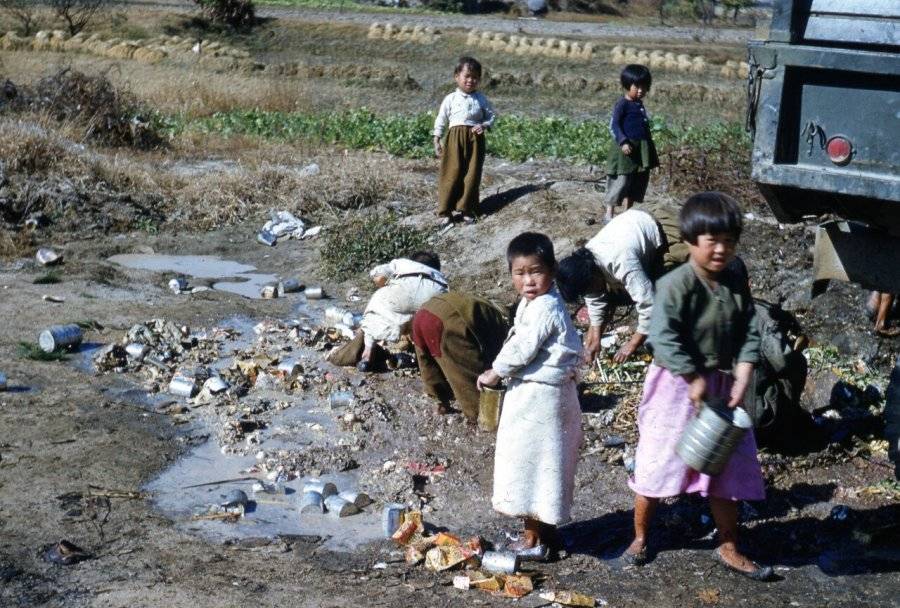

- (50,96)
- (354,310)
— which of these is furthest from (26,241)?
(50,96)

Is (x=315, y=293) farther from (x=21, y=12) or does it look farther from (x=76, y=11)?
(x=21, y=12)

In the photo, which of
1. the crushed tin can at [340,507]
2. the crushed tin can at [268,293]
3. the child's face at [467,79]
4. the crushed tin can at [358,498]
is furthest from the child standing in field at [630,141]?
the crushed tin can at [340,507]

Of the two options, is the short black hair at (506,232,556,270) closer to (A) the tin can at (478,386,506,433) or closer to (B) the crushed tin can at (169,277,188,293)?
(A) the tin can at (478,386,506,433)

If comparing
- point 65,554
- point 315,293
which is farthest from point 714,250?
point 315,293

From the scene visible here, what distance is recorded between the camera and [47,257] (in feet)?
33.6

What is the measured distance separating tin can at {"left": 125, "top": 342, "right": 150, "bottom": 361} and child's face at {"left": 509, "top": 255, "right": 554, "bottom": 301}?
3731 mm

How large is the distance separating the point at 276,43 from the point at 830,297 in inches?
1123

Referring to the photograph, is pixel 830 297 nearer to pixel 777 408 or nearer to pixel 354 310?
pixel 777 408

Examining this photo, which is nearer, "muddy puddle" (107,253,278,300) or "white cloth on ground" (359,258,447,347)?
"white cloth on ground" (359,258,447,347)

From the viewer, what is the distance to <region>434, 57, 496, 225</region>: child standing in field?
10.4 m

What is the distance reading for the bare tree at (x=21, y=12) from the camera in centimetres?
3400

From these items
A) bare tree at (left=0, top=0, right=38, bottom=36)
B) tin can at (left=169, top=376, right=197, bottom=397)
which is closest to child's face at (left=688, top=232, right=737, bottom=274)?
tin can at (left=169, top=376, right=197, bottom=397)

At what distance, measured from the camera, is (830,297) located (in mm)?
7840

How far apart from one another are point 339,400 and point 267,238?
15.3 feet
